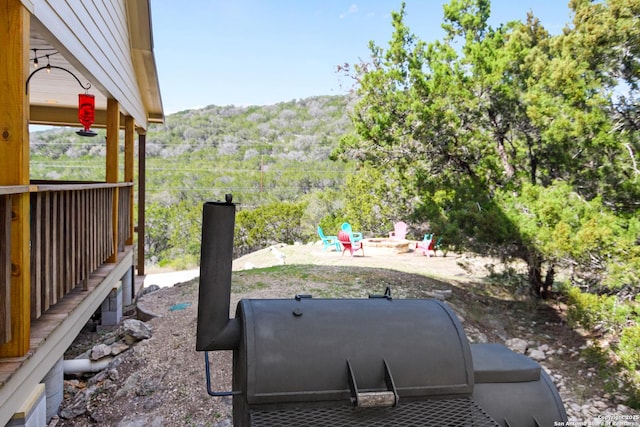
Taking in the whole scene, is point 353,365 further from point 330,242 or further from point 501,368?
point 330,242

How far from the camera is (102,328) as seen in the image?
6004 millimetres

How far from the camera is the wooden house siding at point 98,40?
3268 mm

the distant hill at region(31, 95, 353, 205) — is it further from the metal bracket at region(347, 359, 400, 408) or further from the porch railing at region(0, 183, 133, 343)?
the metal bracket at region(347, 359, 400, 408)

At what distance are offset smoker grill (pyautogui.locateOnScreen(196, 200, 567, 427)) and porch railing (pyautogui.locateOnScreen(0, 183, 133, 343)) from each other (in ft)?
3.69

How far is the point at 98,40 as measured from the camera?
4672 millimetres

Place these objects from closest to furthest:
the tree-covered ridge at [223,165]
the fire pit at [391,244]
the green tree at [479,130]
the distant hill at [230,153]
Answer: the green tree at [479,130] < the fire pit at [391,244] < the tree-covered ridge at [223,165] < the distant hill at [230,153]

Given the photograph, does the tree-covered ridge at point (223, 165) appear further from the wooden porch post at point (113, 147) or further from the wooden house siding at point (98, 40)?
the wooden porch post at point (113, 147)

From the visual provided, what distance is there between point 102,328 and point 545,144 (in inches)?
290

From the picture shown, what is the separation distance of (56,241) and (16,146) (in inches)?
35.2

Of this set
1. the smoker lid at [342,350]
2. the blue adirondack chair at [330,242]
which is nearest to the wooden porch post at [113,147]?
the smoker lid at [342,350]

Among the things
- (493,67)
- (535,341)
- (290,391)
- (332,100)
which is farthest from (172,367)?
(332,100)

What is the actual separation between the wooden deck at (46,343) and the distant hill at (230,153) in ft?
54.5

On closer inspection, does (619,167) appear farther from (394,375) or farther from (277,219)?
(277,219)

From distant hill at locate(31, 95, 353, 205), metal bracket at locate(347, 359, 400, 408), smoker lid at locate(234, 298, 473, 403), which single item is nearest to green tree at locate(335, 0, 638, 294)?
smoker lid at locate(234, 298, 473, 403)
